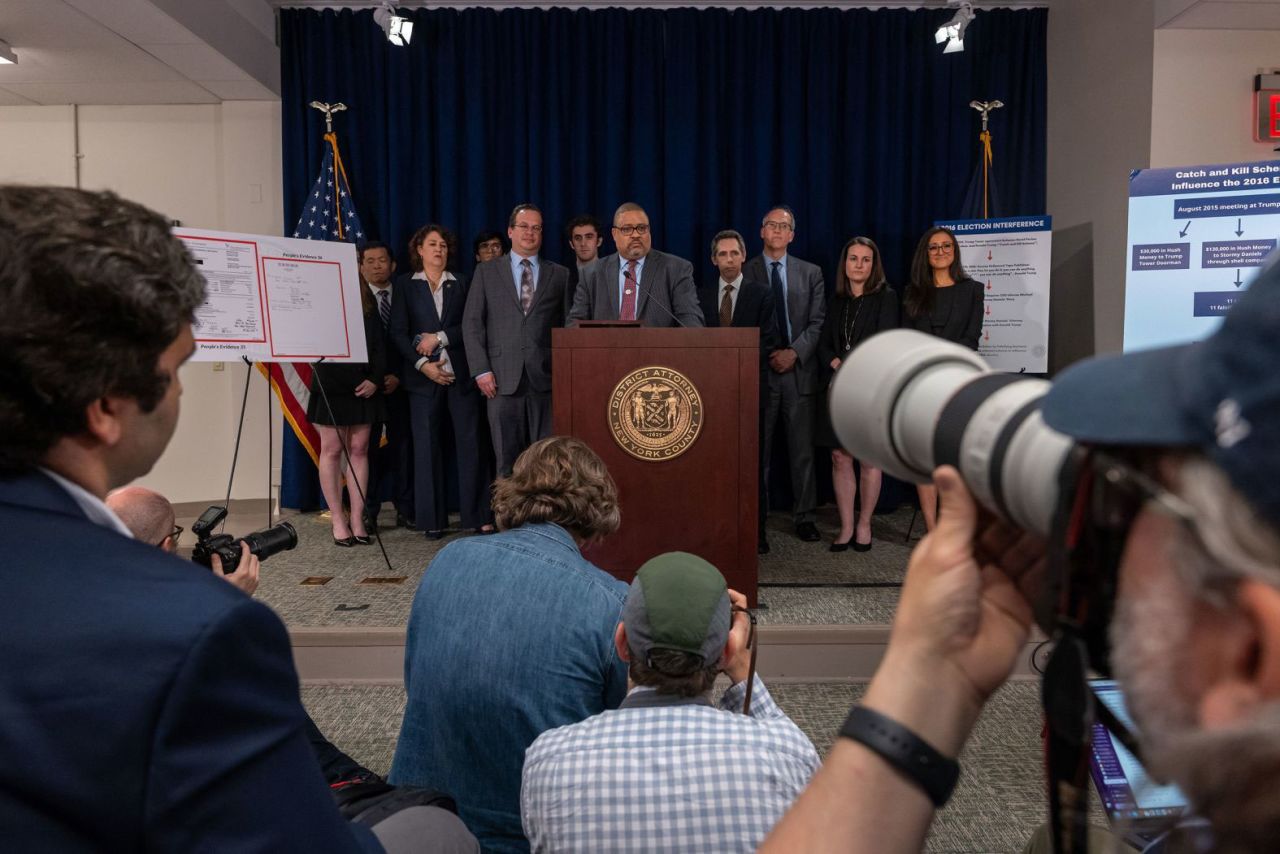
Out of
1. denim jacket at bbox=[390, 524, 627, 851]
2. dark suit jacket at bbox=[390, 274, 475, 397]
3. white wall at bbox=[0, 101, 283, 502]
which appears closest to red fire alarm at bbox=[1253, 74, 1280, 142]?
dark suit jacket at bbox=[390, 274, 475, 397]

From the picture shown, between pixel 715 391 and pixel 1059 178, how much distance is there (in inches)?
132

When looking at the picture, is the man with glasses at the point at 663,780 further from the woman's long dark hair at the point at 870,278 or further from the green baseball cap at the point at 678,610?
the woman's long dark hair at the point at 870,278

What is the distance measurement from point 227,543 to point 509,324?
8.68ft

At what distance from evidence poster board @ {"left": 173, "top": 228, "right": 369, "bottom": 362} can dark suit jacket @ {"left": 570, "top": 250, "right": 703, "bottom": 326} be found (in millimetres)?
1145

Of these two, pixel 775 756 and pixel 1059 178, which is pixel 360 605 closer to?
pixel 775 756

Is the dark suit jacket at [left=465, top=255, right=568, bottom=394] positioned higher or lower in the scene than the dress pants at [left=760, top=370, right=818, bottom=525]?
higher

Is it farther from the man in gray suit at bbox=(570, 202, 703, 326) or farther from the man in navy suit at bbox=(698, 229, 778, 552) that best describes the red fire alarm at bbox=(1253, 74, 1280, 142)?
the man in gray suit at bbox=(570, 202, 703, 326)

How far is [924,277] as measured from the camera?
439 cm

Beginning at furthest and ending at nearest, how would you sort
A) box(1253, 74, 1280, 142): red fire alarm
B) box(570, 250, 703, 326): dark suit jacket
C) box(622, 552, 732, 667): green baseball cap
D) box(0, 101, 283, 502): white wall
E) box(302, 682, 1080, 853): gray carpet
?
box(0, 101, 283, 502): white wall
box(1253, 74, 1280, 142): red fire alarm
box(570, 250, 703, 326): dark suit jacket
box(302, 682, 1080, 853): gray carpet
box(622, 552, 732, 667): green baseball cap

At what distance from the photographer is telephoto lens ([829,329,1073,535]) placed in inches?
18.0

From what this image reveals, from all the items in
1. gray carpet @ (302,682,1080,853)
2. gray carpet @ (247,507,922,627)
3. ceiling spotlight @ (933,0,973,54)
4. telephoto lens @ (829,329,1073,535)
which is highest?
ceiling spotlight @ (933,0,973,54)

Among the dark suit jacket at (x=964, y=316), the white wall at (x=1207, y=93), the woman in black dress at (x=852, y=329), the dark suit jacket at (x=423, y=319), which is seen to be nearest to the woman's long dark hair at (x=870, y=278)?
the woman in black dress at (x=852, y=329)

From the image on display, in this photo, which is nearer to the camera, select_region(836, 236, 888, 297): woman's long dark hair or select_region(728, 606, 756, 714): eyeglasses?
select_region(728, 606, 756, 714): eyeglasses

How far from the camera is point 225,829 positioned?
0.58 meters
